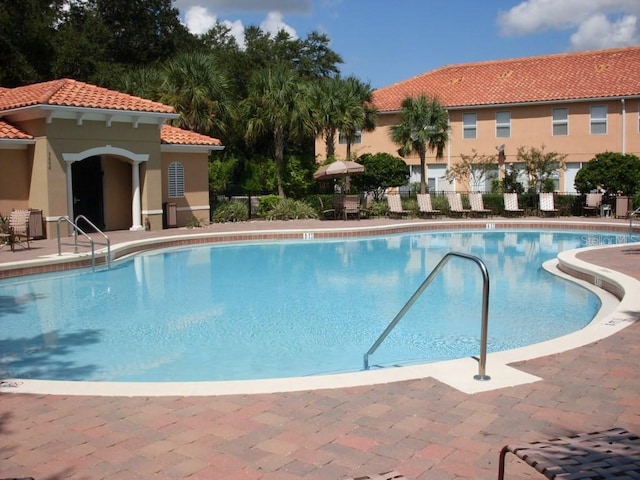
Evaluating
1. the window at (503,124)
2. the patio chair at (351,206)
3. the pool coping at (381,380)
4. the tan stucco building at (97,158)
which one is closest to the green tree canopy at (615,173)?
the window at (503,124)

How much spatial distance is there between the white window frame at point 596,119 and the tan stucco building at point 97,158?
754 inches

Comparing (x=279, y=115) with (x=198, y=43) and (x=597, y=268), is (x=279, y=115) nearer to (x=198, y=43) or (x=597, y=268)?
(x=597, y=268)

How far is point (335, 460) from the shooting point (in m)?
4.02

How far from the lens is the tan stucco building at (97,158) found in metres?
18.8

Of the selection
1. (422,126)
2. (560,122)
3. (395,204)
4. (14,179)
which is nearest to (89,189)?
(14,179)

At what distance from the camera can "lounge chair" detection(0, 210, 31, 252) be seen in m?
15.8

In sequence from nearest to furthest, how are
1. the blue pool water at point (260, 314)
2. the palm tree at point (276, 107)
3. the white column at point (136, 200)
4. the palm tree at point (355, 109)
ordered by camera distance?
1. the blue pool water at point (260, 314)
2. the white column at point (136, 200)
3. the palm tree at point (276, 107)
4. the palm tree at point (355, 109)

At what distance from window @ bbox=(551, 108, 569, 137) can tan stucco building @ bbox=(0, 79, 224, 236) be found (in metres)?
18.2

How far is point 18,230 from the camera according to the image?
56.4 feet

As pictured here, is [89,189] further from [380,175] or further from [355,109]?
[380,175]

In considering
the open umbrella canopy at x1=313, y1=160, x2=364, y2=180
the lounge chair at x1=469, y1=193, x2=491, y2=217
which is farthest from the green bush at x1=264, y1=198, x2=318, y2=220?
the lounge chair at x1=469, y1=193, x2=491, y2=217

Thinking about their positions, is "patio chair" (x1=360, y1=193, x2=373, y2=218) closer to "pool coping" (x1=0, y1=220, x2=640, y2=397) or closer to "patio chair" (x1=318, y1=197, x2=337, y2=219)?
"patio chair" (x1=318, y1=197, x2=337, y2=219)

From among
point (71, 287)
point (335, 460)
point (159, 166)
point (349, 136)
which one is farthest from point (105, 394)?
point (349, 136)

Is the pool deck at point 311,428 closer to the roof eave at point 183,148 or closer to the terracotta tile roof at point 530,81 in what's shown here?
the roof eave at point 183,148
